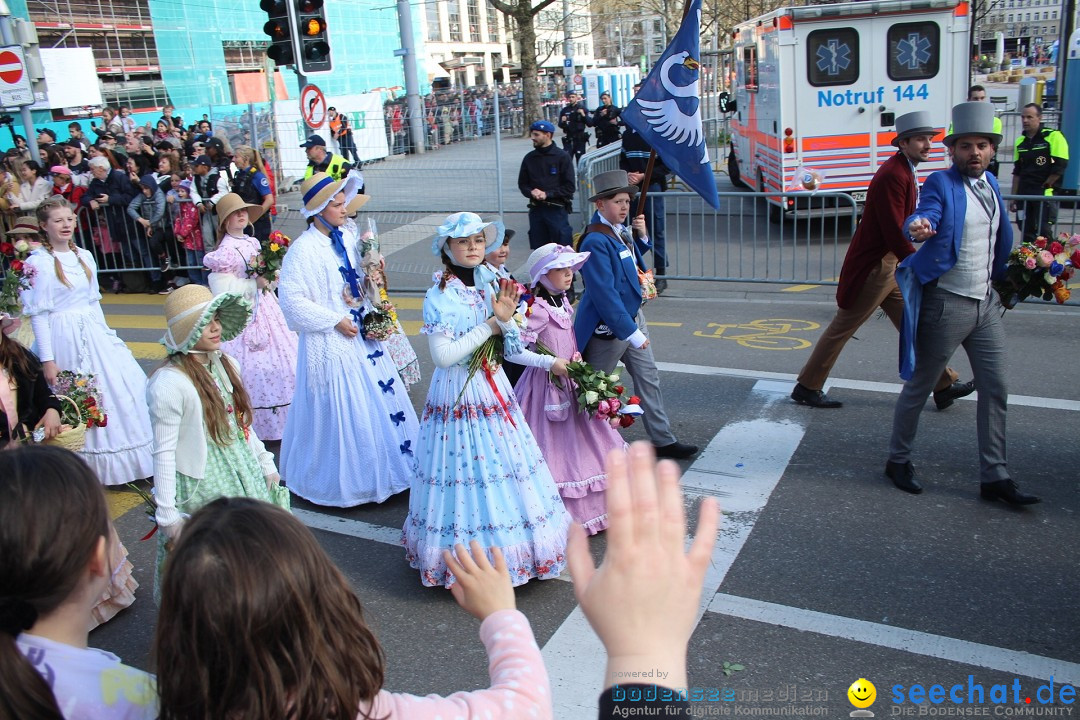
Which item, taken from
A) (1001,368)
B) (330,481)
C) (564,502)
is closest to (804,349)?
(1001,368)

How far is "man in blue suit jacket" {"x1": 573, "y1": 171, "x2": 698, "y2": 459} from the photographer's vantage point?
5.55m

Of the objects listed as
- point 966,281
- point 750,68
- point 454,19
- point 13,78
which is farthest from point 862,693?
point 454,19

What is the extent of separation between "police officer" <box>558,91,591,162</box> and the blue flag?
16531mm

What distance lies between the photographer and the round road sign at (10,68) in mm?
11641

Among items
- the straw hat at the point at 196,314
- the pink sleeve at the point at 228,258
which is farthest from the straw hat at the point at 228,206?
the straw hat at the point at 196,314

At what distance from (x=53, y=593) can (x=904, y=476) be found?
15.8ft

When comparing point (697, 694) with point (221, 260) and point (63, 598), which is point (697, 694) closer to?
point (63, 598)

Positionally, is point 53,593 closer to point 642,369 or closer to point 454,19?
point 642,369

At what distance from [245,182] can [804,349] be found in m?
7.44

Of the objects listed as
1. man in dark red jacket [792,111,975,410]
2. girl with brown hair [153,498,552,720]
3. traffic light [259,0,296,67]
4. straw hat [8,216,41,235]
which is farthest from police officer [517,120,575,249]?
girl with brown hair [153,498,552,720]

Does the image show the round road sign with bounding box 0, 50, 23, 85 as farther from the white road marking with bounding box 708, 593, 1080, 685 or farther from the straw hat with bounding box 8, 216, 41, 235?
the white road marking with bounding box 708, 593, 1080, 685

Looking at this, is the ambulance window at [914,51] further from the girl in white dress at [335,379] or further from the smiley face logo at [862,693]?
the smiley face logo at [862,693]

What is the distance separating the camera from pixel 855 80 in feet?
42.3

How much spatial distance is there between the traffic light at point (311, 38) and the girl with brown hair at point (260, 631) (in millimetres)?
11098
